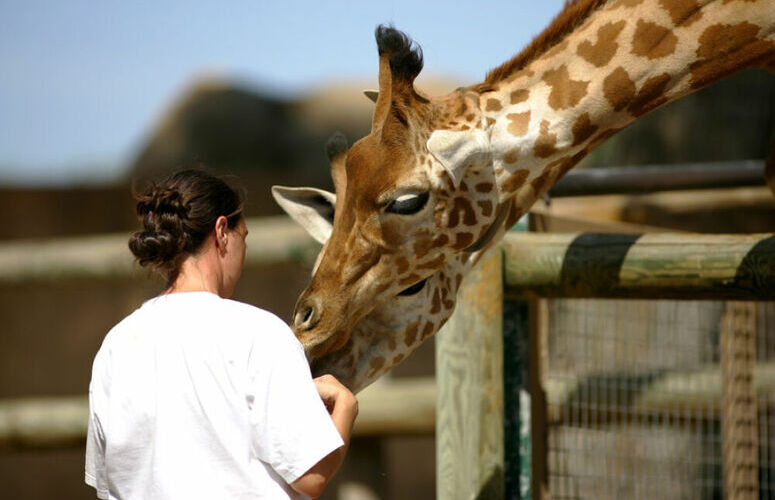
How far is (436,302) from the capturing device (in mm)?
2537

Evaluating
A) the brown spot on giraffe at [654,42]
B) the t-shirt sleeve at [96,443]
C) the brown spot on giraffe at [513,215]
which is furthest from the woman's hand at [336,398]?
the brown spot on giraffe at [654,42]

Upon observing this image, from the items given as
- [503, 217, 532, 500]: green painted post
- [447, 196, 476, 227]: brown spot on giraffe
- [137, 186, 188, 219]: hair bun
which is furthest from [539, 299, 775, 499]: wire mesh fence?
[137, 186, 188, 219]: hair bun

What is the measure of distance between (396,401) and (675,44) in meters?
1.87

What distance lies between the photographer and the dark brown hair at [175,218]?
167 cm

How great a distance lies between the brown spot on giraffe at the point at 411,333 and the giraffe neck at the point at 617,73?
16.7 inches

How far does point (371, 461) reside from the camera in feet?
12.8

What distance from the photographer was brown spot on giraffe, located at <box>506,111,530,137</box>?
7.95 feet

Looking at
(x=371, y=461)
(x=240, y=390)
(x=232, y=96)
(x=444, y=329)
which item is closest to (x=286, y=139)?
(x=232, y=96)

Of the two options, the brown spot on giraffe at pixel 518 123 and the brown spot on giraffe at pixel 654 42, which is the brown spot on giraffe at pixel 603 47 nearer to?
the brown spot on giraffe at pixel 654 42

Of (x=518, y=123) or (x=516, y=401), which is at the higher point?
(x=518, y=123)

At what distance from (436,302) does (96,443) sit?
1083 mm

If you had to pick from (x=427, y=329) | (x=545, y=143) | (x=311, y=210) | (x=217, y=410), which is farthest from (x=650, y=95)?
(x=217, y=410)

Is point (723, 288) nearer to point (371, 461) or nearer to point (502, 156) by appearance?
point (502, 156)

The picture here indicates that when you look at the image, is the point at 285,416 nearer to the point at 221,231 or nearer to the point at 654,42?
the point at 221,231
